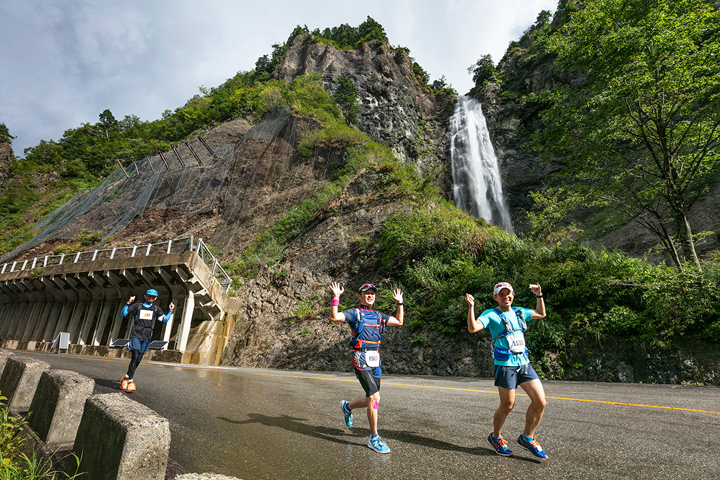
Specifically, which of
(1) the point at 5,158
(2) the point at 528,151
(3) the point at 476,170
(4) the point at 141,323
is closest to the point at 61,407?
(4) the point at 141,323

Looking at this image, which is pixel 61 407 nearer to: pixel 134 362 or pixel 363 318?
pixel 363 318

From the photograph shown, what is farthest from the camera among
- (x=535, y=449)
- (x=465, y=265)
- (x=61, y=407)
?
(x=465, y=265)

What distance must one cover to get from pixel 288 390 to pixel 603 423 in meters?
5.56

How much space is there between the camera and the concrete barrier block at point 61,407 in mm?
3004

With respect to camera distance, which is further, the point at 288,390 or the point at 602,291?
the point at 602,291

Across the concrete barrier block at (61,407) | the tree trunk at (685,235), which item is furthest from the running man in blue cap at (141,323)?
the tree trunk at (685,235)

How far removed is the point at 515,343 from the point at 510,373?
29 cm

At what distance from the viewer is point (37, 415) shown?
3.35m

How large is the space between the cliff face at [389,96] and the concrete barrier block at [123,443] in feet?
114

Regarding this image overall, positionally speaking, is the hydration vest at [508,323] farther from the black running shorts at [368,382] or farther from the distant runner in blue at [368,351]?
the black running shorts at [368,382]

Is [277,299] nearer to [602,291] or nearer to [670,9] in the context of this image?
[602,291]

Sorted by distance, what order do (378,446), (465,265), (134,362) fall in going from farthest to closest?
(465,265) → (134,362) → (378,446)

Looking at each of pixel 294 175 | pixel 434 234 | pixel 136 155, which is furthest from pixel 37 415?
pixel 136 155

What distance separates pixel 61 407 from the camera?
3029 mm
